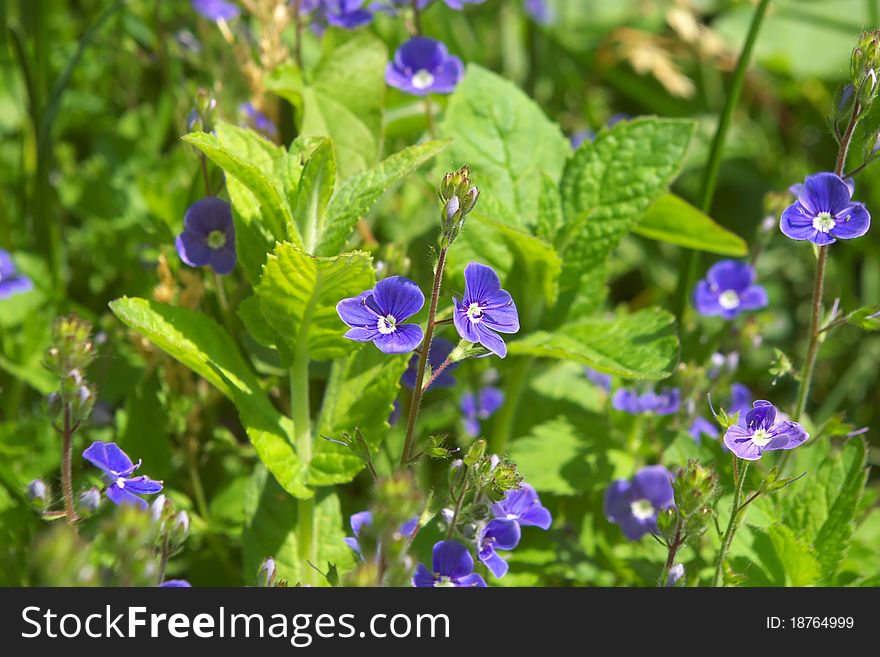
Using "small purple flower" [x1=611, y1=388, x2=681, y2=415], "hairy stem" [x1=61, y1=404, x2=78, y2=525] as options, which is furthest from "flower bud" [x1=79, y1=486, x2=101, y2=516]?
"small purple flower" [x1=611, y1=388, x2=681, y2=415]

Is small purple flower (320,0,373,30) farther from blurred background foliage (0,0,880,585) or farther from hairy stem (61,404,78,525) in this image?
hairy stem (61,404,78,525)

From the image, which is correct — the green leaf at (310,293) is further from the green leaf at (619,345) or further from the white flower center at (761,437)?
the white flower center at (761,437)

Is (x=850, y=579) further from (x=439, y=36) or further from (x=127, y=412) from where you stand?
(x=439, y=36)

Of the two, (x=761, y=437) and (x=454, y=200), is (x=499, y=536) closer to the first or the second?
(x=761, y=437)

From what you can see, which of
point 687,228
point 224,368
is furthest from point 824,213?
point 224,368

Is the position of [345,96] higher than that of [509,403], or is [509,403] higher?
[345,96]
